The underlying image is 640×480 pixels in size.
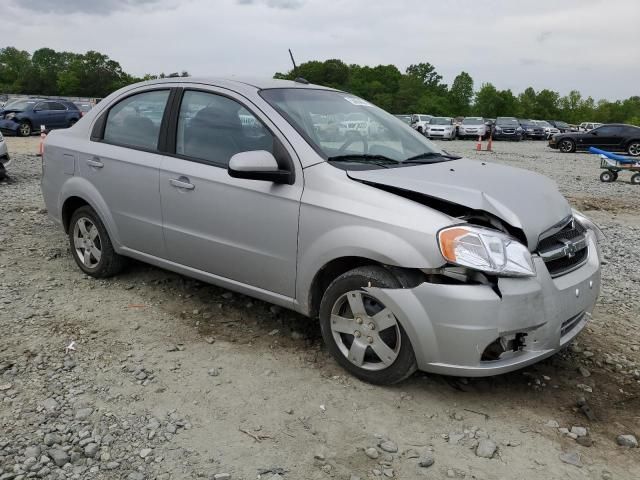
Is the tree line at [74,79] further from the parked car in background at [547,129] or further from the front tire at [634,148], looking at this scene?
the front tire at [634,148]

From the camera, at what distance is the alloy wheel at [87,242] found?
4.89 metres

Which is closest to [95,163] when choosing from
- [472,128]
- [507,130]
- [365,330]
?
[365,330]

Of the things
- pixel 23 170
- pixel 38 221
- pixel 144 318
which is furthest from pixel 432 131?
pixel 144 318

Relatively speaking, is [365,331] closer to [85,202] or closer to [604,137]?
[85,202]

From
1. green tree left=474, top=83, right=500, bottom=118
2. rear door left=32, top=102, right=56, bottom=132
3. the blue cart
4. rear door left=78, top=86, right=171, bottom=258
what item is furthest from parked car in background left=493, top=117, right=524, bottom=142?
green tree left=474, top=83, right=500, bottom=118

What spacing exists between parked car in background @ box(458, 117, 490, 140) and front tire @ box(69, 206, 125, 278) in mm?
31731

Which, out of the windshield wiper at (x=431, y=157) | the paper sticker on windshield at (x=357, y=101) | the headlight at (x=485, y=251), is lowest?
the headlight at (x=485, y=251)

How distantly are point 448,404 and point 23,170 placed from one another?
11211mm

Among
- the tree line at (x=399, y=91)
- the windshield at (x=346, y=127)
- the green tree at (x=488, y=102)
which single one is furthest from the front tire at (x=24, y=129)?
the green tree at (x=488, y=102)

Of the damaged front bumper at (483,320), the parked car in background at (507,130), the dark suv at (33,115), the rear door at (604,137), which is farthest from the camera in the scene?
the parked car in background at (507,130)

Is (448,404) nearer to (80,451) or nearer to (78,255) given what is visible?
(80,451)

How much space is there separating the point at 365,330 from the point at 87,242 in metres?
2.86

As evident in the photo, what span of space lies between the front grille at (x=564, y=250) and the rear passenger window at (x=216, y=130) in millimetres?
1760

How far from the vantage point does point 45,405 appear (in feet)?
10.1
